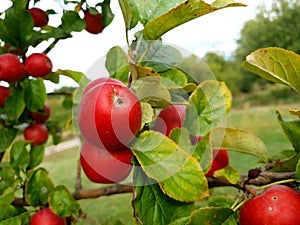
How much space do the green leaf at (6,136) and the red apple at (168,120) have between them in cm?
44

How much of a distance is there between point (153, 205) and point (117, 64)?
0.23m

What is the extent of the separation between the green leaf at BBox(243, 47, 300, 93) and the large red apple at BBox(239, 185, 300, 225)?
0.14 m

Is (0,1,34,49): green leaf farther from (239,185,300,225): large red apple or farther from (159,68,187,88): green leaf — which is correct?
(239,185,300,225): large red apple

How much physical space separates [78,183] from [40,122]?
0.93ft

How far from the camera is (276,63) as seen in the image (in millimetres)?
525

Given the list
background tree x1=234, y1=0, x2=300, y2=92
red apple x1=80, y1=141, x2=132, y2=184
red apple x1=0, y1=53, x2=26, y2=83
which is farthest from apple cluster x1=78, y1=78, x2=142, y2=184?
background tree x1=234, y1=0, x2=300, y2=92

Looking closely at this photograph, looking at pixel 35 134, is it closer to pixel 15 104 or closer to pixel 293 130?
pixel 15 104

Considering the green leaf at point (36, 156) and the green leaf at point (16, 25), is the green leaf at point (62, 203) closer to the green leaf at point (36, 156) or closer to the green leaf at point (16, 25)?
the green leaf at point (36, 156)

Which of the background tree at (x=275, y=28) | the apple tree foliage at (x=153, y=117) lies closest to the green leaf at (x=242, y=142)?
the apple tree foliage at (x=153, y=117)

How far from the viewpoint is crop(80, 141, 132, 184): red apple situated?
49 cm

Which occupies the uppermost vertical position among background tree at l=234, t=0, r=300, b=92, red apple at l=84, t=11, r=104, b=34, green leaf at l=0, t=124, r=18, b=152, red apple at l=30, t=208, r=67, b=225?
red apple at l=84, t=11, r=104, b=34

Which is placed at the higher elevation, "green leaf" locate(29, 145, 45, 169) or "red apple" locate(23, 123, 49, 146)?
"green leaf" locate(29, 145, 45, 169)

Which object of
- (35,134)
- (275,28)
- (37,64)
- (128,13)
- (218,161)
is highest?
(128,13)

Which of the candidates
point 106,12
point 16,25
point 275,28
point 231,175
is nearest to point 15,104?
point 16,25
